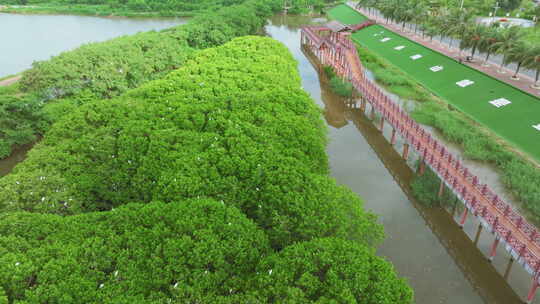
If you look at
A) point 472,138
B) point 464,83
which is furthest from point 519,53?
point 472,138

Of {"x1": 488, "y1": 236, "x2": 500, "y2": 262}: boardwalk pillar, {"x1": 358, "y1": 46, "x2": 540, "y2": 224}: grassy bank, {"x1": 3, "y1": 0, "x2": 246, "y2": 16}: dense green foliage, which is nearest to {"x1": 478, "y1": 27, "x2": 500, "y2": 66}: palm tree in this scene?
{"x1": 358, "y1": 46, "x2": 540, "y2": 224}: grassy bank

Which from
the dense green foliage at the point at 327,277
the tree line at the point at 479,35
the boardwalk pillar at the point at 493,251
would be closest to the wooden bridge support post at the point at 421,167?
the boardwalk pillar at the point at 493,251

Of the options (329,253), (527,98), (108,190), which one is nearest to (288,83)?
(108,190)

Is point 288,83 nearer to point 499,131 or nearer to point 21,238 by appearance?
point 499,131

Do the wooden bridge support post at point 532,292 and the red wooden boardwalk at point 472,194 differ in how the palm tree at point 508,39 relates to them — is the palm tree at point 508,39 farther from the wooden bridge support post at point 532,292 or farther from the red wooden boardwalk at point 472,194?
the wooden bridge support post at point 532,292

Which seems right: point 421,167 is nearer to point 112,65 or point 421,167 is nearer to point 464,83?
point 464,83

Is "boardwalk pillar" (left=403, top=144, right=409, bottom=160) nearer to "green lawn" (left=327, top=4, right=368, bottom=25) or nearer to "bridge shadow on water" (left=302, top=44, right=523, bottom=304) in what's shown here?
"bridge shadow on water" (left=302, top=44, right=523, bottom=304)
